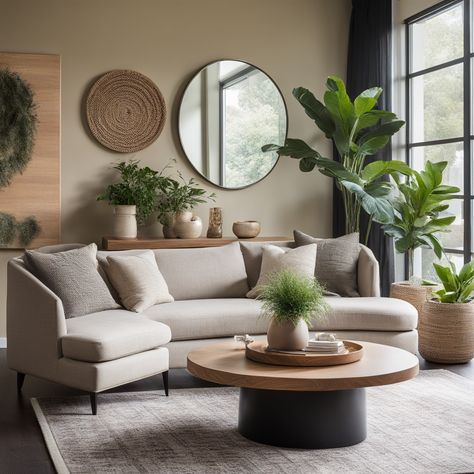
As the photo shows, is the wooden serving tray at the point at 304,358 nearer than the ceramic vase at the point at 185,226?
Yes

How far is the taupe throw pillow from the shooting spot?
215 inches

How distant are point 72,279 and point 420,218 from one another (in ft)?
8.35

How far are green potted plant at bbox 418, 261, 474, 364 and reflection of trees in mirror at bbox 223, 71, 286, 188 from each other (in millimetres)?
1927

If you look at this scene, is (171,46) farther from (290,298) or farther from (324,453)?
(324,453)

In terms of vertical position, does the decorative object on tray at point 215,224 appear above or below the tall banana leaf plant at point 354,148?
below

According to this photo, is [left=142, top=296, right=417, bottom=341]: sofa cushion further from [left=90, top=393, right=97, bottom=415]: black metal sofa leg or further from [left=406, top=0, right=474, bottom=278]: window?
[left=406, top=0, right=474, bottom=278]: window

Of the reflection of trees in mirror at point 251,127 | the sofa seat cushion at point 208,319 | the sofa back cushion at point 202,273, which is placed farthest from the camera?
the reflection of trees in mirror at point 251,127

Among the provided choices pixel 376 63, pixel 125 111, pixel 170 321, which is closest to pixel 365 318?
pixel 170 321

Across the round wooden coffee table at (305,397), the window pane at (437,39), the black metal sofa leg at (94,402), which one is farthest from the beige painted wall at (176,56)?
the round wooden coffee table at (305,397)

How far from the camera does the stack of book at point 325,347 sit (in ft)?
12.0

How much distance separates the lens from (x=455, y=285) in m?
5.34

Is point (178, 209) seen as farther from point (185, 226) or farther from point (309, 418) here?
point (309, 418)

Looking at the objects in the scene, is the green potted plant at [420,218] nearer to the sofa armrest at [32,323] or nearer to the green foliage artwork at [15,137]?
the sofa armrest at [32,323]

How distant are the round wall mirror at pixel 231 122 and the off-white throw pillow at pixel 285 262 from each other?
49.9 inches
